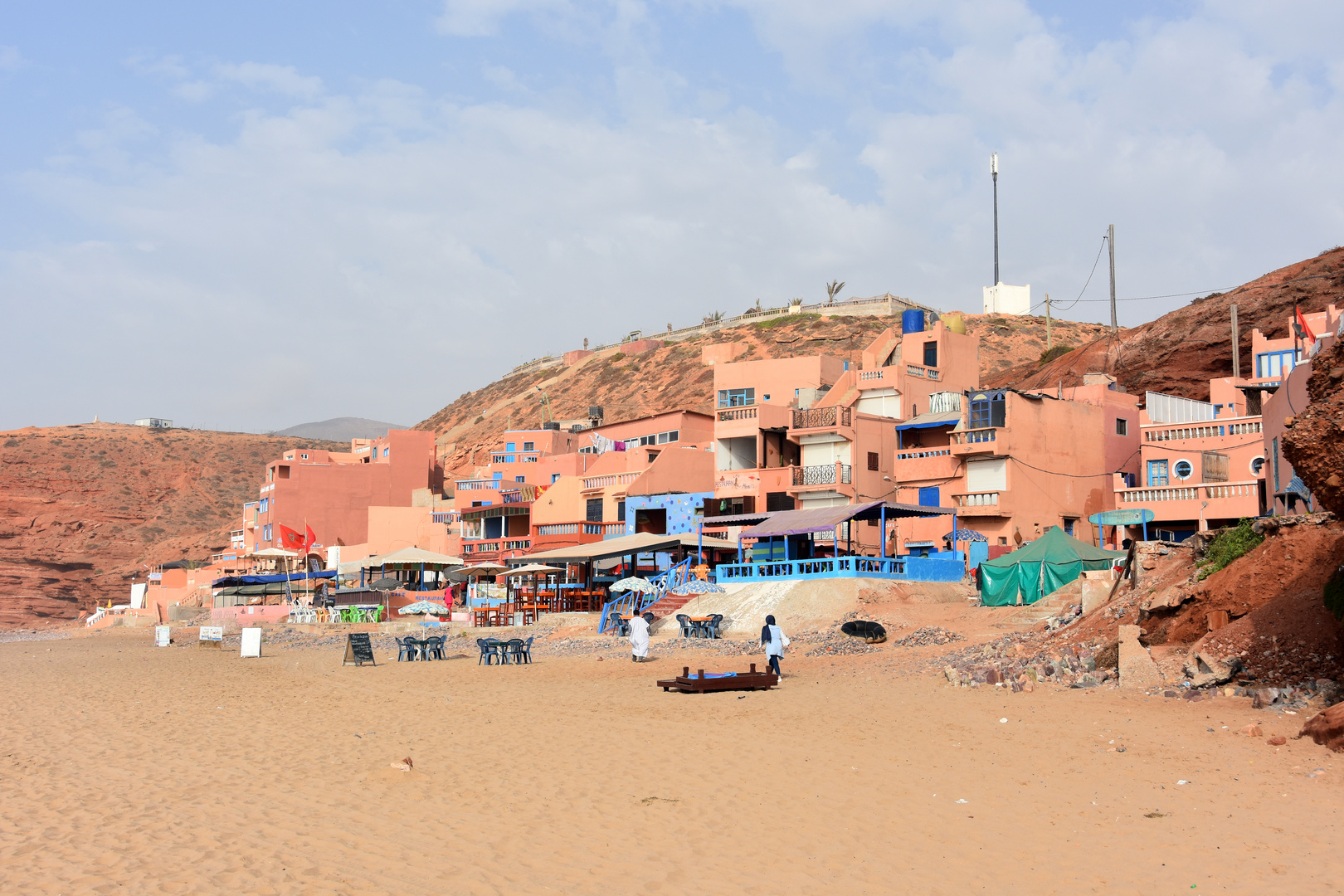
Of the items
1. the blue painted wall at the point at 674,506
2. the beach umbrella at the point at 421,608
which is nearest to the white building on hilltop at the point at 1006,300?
the blue painted wall at the point at 674,506

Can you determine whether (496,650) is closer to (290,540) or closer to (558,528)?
(558,528)

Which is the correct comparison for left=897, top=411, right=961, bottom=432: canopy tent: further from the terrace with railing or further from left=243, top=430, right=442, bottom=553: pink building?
left=243, top=430, right=442, bottom=553: pink building

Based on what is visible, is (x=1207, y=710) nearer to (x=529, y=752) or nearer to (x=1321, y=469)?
(x=1321, y=469)

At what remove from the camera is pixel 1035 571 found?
28.3m

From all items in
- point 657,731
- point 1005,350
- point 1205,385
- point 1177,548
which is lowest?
point 657,731

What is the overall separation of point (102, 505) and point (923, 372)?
2700 inches

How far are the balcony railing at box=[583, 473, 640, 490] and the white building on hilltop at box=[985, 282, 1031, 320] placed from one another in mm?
47306

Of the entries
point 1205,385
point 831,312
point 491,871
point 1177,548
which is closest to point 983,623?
point 1177,548

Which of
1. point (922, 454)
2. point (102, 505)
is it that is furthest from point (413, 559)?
point (102, 505)

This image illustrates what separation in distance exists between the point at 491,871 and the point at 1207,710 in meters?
9.21

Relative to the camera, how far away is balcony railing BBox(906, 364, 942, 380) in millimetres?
44438

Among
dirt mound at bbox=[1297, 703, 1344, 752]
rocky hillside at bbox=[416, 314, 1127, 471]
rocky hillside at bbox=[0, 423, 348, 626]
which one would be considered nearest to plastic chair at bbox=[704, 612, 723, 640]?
dirt mound at bbox=[1297, 703, 1344, 752]

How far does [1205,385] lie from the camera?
47562mm

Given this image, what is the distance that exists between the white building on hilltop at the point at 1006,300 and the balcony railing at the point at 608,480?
155 feet
